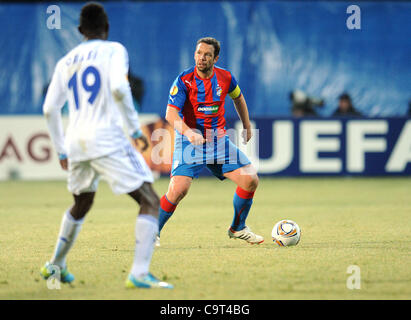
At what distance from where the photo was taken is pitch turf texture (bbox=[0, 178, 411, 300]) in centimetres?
540

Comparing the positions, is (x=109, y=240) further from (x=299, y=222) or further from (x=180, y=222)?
(x=299, y=222)

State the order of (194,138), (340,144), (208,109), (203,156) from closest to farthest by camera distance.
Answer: (194,138), (203,156), (208,109), (340,144)

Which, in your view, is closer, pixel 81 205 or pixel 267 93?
pixel 81 205

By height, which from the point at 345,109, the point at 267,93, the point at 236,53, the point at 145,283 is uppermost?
the point at 236,53

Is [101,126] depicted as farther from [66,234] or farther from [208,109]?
[208,109]

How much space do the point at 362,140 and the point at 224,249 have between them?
9.03 meters

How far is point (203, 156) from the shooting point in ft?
24.8

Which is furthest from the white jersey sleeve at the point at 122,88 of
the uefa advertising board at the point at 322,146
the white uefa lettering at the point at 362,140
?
the white uefa lettering at the point at 362,140

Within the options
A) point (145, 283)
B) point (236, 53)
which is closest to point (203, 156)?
point (145, 283)

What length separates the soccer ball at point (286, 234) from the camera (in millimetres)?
7520

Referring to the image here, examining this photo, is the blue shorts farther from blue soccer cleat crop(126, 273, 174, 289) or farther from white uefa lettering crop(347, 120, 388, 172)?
white uefa lettering crop(347, 120, 388, 172)

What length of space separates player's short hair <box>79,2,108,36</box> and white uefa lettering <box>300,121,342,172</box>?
1066cm

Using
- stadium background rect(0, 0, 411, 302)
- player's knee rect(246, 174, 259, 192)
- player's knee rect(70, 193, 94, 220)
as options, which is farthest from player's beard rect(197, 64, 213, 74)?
stadium background rect(0, 0, 411, 302)

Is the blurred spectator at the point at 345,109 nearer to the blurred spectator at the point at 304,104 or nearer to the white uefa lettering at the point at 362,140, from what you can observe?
the blurred spectator at the point at 304,104
